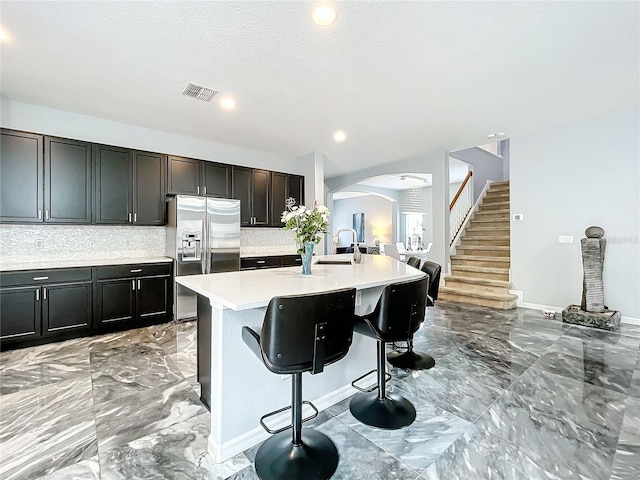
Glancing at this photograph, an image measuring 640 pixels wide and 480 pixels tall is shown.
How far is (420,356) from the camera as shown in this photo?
299 centimetres

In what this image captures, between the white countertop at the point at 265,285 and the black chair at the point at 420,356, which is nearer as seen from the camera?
the white countertop at the point at 265,285

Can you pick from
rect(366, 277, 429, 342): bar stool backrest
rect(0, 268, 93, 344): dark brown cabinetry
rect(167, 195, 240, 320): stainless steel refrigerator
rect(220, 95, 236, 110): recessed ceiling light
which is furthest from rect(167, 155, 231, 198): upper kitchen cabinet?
rect(366, 277, 429, 342): bar stool backrest

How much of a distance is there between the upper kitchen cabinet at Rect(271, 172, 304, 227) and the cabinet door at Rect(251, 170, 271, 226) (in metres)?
0.10

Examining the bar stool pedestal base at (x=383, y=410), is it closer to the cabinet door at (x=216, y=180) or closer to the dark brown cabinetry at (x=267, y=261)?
A: the dark brown cabinetry at (x=267, y=261)

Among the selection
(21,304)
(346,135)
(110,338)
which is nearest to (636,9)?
(346,135)

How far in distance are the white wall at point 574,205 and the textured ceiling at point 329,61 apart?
42 cm

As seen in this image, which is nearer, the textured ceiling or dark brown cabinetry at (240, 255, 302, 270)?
the textured ceiling

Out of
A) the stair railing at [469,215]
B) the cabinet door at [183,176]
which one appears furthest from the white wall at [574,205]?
the cabinet door at [183,176]

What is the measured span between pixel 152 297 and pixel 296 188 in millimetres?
3178

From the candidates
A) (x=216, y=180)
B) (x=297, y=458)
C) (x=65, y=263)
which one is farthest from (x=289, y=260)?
(x=297, y=458)

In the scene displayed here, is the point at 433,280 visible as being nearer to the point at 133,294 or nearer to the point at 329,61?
the point at 329,61

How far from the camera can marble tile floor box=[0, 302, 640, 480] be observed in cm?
161

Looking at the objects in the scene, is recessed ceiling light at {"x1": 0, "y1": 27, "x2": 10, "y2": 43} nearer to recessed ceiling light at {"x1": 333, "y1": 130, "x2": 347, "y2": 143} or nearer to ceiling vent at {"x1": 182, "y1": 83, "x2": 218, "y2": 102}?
ceiling vent at {"x1": 182, "y1": 83, "x2": 218, "y2": 102}

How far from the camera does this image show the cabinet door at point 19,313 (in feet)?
10.3
